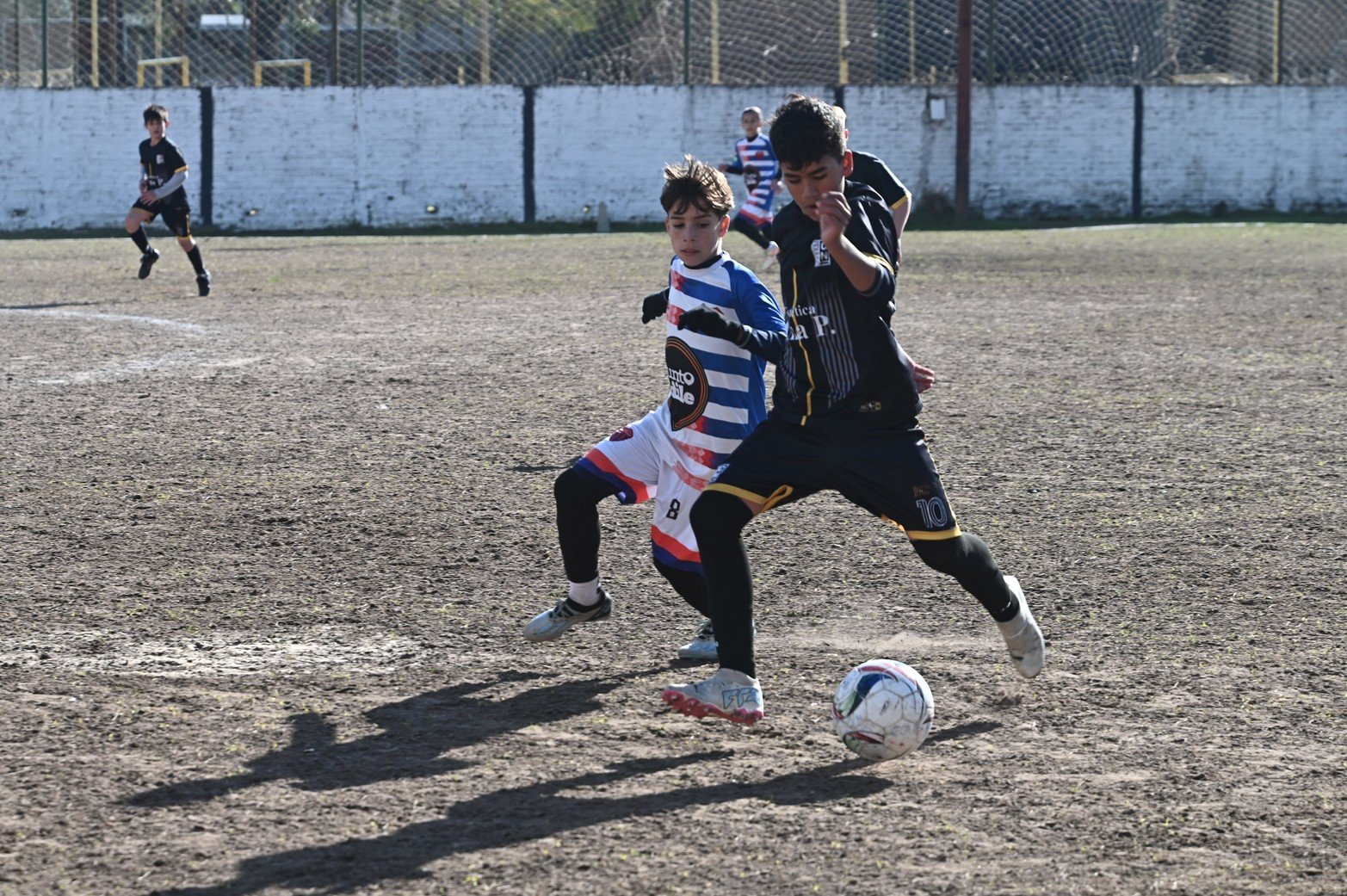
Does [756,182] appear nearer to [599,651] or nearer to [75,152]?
[75,152]

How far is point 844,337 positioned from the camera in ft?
14.1

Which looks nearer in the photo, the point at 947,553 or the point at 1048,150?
the point at 947,553

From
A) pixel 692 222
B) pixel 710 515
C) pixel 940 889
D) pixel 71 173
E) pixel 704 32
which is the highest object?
pixel 704 32

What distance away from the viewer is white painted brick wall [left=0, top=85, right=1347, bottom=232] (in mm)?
27594

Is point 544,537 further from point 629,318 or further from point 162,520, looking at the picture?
point 629,318

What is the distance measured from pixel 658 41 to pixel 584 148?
2.80 metres

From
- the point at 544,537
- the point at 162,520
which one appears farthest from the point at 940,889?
the point at 162,520

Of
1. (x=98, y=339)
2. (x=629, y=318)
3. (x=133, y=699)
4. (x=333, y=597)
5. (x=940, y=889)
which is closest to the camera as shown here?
(x=940, y=889)

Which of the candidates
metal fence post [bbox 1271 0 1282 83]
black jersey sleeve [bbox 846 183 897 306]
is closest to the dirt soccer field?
black jersey sleeve [bbox 846 183 897 306]

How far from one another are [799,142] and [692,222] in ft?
2.48

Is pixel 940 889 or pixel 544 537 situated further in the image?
pixel 544 537

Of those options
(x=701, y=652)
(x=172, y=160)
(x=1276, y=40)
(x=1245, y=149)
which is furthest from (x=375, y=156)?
(x=701, y=652)

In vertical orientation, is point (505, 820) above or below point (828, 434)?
below

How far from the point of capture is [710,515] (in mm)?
4273
